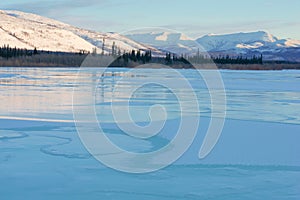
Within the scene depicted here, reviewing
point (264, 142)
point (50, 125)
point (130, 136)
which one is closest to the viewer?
point (264, 142)

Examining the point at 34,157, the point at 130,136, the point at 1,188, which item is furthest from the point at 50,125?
the point at 1,188

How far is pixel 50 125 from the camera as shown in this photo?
6.61 m

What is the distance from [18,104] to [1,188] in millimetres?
6064

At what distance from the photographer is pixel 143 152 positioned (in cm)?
495

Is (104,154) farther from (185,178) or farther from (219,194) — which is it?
(219,194)

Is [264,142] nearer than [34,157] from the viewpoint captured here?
No

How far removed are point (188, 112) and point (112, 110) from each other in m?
1.41

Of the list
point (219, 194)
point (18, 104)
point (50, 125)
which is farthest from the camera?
point (18, 104)

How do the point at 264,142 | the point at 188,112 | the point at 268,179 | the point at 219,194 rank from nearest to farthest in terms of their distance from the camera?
the point at 219,194 < the point at 268,179 < the point at 264,142 < the point at 188,112

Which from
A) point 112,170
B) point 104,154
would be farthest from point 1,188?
point 104,154

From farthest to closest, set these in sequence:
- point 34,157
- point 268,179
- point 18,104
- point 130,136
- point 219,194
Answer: point 18,104
point 130,136
point 34,157
point 268,179
point 219,194

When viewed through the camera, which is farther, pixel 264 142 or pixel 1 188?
pixel 264 142

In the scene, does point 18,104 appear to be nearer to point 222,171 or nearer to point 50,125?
point 50,125

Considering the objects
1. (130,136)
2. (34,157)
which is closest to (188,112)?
(130,136)
